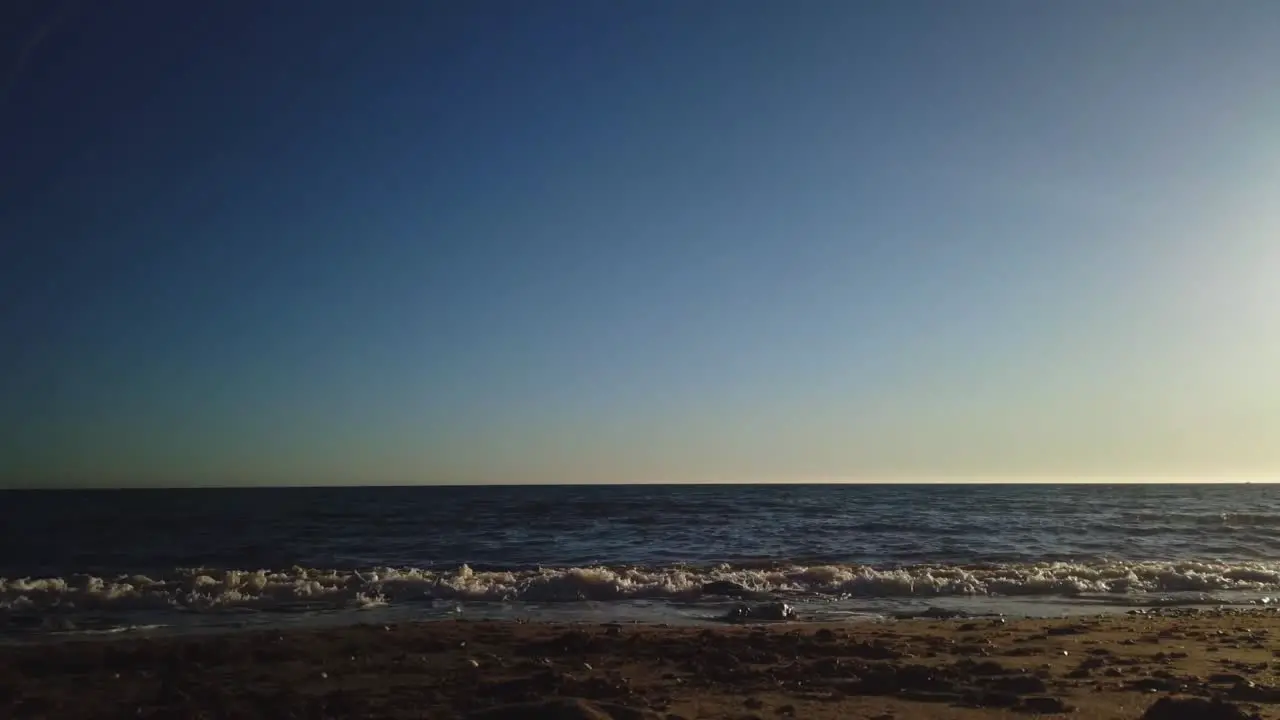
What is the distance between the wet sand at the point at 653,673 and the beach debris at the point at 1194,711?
15mm

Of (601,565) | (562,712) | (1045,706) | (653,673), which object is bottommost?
(601,565)

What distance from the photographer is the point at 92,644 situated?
10.2 m

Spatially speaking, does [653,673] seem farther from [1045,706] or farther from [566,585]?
[566,585]

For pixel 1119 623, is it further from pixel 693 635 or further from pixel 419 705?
pixel 419 705

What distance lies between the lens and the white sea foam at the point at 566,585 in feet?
51.0

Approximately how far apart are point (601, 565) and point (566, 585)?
16.7 feet

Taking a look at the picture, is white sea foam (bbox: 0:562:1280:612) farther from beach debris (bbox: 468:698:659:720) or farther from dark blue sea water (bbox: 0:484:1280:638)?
beach debris (bbox: 468:698:659:720)

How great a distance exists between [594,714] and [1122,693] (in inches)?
199

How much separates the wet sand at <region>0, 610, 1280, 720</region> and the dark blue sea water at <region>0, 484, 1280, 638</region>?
10.4ft

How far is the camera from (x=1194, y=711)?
19.1 feet

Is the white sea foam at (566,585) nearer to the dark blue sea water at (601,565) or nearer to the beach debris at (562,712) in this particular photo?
the dark blue sea water at (601,565)

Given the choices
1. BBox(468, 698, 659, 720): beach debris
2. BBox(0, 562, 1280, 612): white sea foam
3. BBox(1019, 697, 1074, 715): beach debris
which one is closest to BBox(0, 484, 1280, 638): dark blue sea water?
BBox(0, 562, 1280, 612): white sea foam

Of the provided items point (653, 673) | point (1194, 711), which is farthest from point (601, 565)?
point (1194, 711)

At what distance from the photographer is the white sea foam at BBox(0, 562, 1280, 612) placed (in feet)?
51.0
